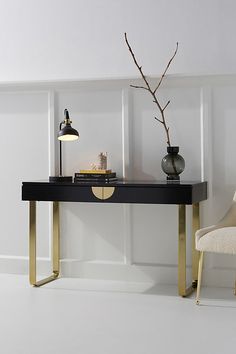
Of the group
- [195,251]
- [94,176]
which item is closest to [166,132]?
[94,176]

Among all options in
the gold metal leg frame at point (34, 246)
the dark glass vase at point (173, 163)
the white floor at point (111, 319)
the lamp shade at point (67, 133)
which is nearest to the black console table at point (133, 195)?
the gold metal leg frame at point (34, 246)

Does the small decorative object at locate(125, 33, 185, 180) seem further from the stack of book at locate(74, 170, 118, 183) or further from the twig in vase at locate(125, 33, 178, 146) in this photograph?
the stack of book at locate(74, 170, 118, 183)

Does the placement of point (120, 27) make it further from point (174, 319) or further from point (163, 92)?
point (174, 319)

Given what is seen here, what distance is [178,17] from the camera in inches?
186

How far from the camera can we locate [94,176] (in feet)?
14.8

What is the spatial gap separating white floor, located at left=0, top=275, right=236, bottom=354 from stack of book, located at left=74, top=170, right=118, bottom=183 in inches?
28.5

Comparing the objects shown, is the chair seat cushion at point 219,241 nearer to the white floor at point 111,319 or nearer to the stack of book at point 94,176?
the white floor at point 111,319

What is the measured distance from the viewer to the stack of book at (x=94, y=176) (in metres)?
4.49

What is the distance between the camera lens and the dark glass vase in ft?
14.6

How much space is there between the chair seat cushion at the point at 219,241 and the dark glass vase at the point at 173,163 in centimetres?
58

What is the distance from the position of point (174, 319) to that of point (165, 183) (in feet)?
3.07

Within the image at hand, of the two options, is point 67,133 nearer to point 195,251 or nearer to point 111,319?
point 195,251

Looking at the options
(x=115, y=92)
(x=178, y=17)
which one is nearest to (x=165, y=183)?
(x=115, y=92)

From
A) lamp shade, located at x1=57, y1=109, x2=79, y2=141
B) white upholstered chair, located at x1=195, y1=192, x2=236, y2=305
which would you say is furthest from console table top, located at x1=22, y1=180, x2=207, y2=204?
lamp shade, located at x1=57, y1=109, x2=79, y2=141
